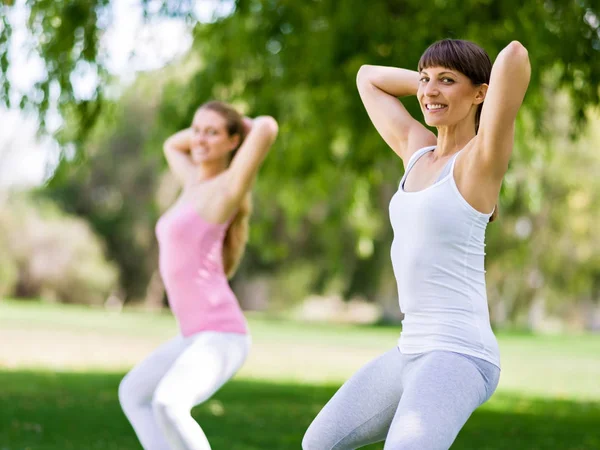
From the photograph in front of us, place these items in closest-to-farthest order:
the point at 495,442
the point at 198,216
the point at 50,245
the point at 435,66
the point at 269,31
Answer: the point at 435,66, the point at 198,216, the point at 495,442, the point at 269,31, the point at 50,245

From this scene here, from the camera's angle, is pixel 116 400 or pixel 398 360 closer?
pixel 398 360

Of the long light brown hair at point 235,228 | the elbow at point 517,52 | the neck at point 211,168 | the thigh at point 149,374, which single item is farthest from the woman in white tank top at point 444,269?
the neck at point 211,168

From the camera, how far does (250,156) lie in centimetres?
473

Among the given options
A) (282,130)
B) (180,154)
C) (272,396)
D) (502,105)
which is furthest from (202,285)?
(272,396)

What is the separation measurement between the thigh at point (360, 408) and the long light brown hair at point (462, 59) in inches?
37.2

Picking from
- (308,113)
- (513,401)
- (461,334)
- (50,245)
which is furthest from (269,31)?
(50,245)

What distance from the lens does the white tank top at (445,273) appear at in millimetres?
3068

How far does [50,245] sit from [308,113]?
2934 centimetres

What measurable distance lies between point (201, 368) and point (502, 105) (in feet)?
6.60

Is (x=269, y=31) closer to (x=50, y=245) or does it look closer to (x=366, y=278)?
(x=366, y=278)

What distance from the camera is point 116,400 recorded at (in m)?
10.3

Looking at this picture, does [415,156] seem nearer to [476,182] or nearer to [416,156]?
[416,156]

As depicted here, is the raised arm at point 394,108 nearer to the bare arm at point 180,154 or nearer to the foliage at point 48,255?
the bare arm at point 180,154

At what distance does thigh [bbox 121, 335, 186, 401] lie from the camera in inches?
175
